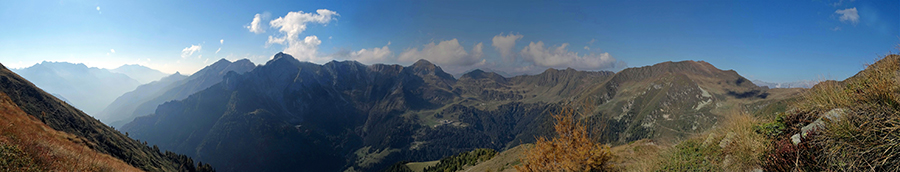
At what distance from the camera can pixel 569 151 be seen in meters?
13.1

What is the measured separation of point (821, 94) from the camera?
8.14 meters

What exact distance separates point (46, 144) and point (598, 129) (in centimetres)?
2580

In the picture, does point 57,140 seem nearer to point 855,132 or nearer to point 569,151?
point 569,151

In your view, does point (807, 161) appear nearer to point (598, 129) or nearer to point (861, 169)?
point (861, 169)

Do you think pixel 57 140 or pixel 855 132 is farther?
pixel 57 140

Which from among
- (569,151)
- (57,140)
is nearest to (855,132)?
(569,151)

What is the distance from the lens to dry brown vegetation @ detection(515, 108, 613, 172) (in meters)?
12.8

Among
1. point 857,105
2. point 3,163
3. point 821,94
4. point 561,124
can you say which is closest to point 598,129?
point 561,124

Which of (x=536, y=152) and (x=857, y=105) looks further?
(x=536, y=152)

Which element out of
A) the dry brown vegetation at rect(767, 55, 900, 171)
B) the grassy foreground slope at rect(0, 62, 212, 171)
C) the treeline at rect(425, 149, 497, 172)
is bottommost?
the treeline at rect(425, 149, 497, 172)

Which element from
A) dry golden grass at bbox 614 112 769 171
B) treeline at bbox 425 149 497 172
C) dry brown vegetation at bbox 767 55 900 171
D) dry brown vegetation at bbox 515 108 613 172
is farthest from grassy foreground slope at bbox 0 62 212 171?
treeline at bbox 425 149 497 172

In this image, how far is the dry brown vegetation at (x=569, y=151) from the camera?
12.8m

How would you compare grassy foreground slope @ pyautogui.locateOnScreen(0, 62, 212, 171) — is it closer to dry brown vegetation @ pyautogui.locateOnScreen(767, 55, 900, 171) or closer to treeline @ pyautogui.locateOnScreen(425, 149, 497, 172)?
dry brown vegetation @ pyautogui.locateOnScreen(767, 55, 900, 171)

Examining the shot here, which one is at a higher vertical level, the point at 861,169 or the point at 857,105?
the point at 857,105
